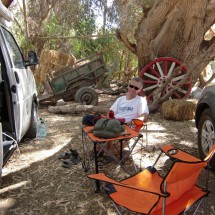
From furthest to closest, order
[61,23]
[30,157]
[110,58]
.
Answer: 1. [110,58]
2. [61,23]
3. [30,157]

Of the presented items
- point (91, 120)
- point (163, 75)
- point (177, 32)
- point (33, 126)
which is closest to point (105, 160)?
point (91, 120)

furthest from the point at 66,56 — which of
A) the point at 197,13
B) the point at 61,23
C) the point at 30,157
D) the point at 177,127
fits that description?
the point at 30,157

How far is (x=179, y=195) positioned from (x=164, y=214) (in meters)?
0.36

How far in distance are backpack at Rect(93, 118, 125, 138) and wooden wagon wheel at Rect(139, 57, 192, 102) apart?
5.34 m

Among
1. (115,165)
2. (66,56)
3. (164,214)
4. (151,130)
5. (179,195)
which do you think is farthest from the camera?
(66,56)

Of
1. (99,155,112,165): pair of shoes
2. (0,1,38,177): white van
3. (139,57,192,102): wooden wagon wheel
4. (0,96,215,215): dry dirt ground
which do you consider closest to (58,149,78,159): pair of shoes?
(0,96,215,215): dry dirt ground

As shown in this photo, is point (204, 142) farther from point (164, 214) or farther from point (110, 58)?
point (110, 58)

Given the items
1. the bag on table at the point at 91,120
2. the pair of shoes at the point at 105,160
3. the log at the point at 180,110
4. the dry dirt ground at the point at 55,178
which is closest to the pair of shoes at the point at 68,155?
the dry dirt ground at the point at 55,178

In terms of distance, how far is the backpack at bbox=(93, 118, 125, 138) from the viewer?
11.4 ft

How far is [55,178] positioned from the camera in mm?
3896

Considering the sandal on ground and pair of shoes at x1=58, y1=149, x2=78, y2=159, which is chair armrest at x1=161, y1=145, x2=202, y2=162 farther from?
pair of shoes at x1=58, y1=149, x2=78, y2=159

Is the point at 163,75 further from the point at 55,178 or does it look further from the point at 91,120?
the point at 55,178

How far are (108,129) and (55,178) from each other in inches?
42.1

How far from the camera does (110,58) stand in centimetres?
1658
